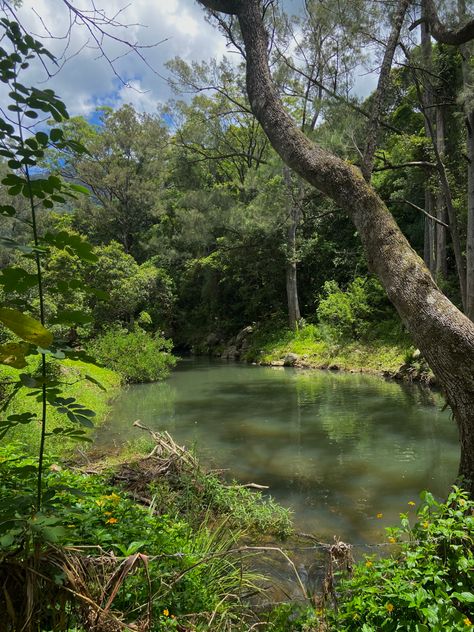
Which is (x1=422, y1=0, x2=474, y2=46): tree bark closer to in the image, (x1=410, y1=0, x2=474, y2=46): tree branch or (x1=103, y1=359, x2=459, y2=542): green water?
(x1=410, y1=0, x2=474, y2=46): tree branch

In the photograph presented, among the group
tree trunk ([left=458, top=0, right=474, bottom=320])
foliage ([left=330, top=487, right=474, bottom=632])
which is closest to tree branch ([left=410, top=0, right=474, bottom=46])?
tree trunk ([left=458, top=0, right=474, bottom=320])

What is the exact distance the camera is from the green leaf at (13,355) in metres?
1.04

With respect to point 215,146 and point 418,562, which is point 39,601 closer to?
point 418,562

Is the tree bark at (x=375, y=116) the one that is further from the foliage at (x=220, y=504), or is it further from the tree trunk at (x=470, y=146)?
the tree trunk at (x=470, y=146)

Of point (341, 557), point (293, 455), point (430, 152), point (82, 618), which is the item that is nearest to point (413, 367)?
point (430, 152)

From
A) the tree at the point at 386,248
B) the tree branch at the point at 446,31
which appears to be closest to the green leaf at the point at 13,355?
the tree at the point at 386,248

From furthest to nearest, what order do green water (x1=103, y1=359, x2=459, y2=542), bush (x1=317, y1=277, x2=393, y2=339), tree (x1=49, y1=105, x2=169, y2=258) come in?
tree (x1=49, y1=105, x2=169, y2=258)
bush (x1=317, y1=277, x2=393, y2=339)
green water (x1=103, y1=359, x2=459, y2=542)

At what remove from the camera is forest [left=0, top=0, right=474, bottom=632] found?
137 cm

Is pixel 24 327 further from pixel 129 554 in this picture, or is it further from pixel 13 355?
pixel 129 554

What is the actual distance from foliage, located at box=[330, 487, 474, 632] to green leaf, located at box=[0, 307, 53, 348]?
1.68 m

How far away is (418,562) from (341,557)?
1.24ft

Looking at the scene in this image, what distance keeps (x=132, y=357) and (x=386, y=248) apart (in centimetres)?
1208

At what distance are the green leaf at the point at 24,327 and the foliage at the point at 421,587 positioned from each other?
66.1 inches

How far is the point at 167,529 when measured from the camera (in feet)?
8.69
